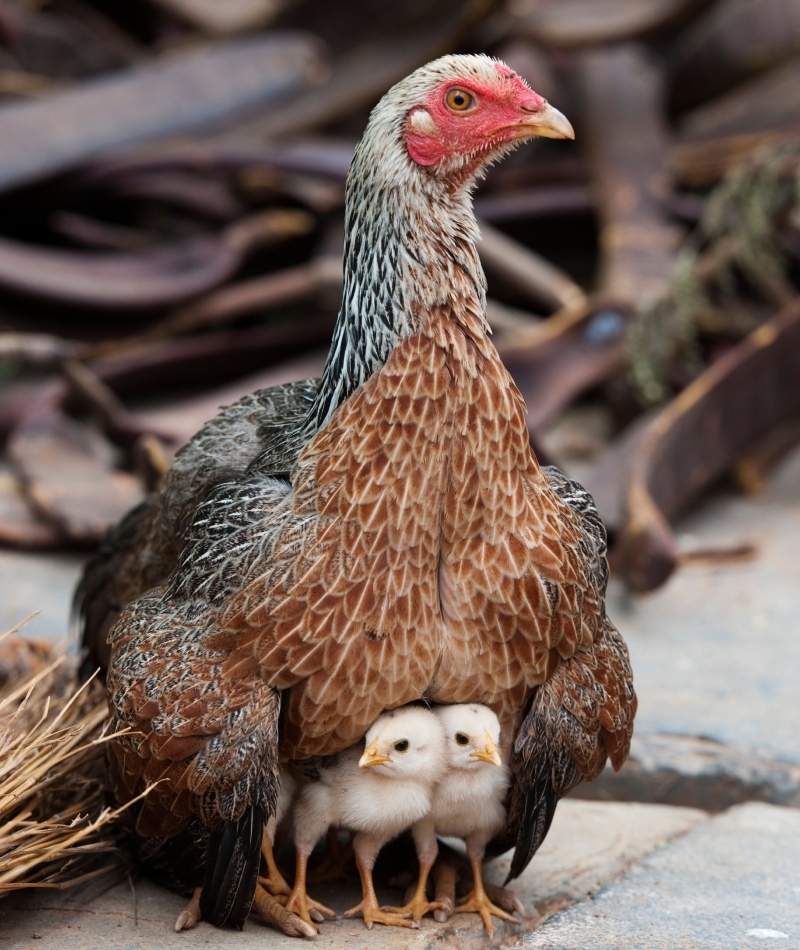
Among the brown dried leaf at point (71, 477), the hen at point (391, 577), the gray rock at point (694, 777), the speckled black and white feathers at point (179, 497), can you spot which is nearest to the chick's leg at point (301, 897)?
the hen at point (391, 577)

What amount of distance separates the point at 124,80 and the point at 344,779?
472 centimetres

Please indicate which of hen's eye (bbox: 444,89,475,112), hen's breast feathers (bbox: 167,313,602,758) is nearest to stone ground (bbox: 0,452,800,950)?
hen's breast feathers (bbox: 167,313,602,758)

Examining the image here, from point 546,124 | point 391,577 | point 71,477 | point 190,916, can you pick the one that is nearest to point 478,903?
point 190,916

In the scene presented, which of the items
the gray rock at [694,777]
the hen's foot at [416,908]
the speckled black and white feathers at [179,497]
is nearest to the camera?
the hen's foot at [416,908]

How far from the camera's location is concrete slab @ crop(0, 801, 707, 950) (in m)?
2.66

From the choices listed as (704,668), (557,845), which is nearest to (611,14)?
(704,668)

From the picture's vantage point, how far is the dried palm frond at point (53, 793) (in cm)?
267

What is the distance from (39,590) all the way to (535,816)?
256 centimetres

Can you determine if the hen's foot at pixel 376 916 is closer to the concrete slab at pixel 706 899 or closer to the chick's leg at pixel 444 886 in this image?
the chick's leg at pixel 444 886

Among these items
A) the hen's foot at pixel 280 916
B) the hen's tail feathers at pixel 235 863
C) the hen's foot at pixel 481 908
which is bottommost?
the hen's foot at pixel 481 908

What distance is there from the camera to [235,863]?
258 cm

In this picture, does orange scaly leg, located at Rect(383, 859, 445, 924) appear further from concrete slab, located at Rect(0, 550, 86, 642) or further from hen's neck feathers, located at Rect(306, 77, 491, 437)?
concrete slab, located at Rect(0, 550, 86, 642)

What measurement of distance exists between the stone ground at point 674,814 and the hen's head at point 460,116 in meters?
1.63

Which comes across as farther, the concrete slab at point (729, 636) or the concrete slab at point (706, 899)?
the concrete slab at point (729, 636)
